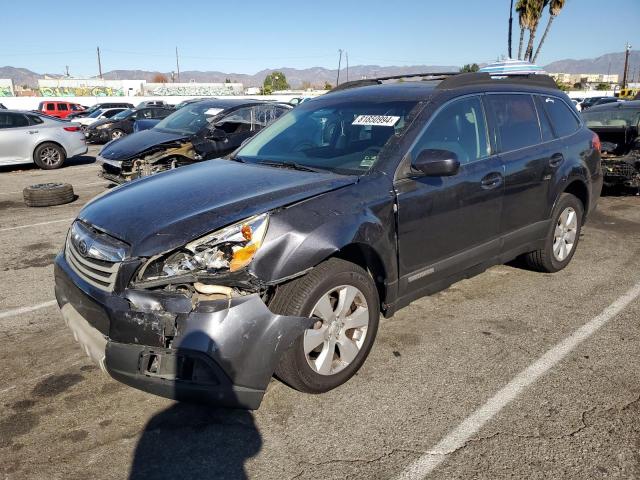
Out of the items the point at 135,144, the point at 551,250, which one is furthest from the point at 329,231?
the point at 135,144

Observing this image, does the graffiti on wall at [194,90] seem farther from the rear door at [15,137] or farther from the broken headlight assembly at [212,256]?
the broken headlight assembly at [212,256]

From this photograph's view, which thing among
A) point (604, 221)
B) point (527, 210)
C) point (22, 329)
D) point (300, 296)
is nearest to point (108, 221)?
point (300, 296)

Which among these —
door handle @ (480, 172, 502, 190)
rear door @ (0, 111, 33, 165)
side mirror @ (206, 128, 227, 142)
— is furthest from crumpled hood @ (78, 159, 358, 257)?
rear door @ (0, 111, 33, 165)

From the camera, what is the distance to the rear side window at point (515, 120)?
4316mm

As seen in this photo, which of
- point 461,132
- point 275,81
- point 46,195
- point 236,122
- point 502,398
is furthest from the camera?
point 275,81

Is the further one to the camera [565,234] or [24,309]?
[565,234]

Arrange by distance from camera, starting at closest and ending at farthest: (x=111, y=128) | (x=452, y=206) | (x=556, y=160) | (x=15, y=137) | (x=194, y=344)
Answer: (x=194, y=344)
(x=452, y=206)
(x=556, y=160)
(x=15, y=137)
(x=111, y=128)

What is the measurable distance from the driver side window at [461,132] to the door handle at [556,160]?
0.95 m

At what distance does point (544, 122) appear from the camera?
4.87 metres

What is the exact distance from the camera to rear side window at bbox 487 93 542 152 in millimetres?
4316

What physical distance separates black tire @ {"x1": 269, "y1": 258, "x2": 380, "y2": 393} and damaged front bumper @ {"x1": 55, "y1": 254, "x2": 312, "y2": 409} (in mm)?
→ 117

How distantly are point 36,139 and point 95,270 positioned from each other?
1215 centimetres

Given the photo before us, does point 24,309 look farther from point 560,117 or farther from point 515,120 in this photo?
point 560,117

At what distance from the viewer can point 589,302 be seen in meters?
4.64
